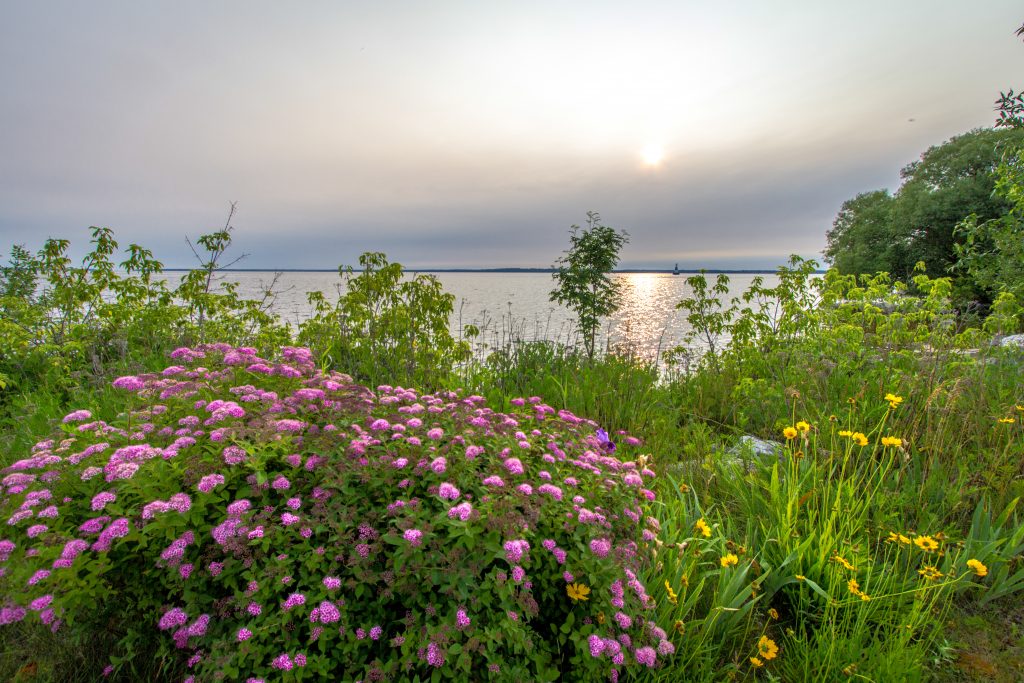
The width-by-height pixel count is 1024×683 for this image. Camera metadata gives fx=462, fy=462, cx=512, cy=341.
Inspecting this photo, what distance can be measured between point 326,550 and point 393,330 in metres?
4.59

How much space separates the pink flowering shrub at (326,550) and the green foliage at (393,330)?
3.54 meters

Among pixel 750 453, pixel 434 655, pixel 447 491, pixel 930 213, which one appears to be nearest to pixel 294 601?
pixel 434 655

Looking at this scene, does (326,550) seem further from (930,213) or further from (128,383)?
(930,213)

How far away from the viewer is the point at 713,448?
14.8 ft

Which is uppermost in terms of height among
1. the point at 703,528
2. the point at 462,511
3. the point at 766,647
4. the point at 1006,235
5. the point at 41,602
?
the point at 1006,235

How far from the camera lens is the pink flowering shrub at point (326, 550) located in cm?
172

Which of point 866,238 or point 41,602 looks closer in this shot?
point 41,602

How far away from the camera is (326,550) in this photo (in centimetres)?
182

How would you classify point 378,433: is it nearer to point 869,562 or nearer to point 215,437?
point 215,437

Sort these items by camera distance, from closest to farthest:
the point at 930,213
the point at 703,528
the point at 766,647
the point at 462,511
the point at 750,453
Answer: the point at 462,511 < the point at 766,647 < the point at 703,528 < the point at 750,453 < the point at 930,213

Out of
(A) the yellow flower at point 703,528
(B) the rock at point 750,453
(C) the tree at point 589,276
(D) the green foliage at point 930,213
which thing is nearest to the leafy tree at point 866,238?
(D) the green foliage at point 930,213

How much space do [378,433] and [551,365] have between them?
14.6 ft

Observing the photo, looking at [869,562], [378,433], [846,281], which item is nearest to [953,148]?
[846,281]

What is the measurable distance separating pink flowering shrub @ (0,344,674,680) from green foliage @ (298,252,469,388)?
3538 mm
